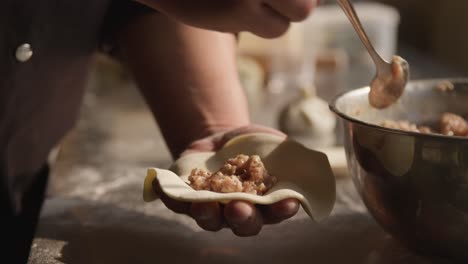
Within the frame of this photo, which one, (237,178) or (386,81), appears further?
(386,81)

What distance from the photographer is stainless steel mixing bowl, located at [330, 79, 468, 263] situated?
0.63 m

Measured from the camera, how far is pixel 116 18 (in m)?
1.01

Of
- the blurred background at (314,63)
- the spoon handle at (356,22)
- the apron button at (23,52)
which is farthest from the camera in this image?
the blurred background at (314,63)

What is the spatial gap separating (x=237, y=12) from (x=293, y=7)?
0.19ft

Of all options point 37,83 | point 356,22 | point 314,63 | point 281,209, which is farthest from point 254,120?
→ point 281,209

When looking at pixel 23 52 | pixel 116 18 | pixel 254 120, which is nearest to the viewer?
pixel 23 52

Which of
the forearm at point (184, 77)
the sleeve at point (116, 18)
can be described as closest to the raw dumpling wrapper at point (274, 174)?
the forearm at point (184, 77)

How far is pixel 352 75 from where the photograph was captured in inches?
74.4

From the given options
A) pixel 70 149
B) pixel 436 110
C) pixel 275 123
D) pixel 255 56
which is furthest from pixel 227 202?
pixel 255 56

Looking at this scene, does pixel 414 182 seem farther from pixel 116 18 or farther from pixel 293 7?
pixel 116 18

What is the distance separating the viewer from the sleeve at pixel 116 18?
976mm

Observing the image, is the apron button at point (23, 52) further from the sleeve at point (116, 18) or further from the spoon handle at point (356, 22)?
the spoon handle at point (356, 22)

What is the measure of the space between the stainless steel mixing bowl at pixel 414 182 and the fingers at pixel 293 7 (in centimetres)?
11

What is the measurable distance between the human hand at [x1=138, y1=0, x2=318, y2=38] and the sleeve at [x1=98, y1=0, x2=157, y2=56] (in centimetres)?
28
